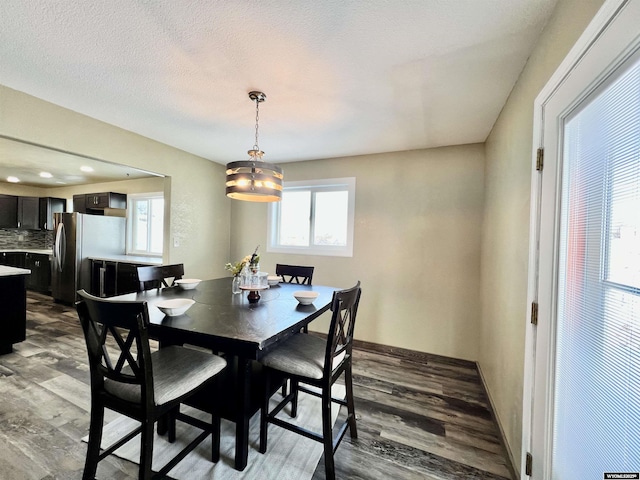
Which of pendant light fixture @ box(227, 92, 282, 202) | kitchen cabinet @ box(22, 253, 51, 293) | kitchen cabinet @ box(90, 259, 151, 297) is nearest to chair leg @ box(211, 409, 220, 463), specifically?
pendant light fixture @ box(227, 92, 282, 202)

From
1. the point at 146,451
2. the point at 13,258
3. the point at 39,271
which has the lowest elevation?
the point at 146,451

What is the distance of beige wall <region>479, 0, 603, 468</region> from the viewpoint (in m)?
1.21

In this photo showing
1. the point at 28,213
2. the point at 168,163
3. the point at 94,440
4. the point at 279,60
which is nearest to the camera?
the point at 94,440

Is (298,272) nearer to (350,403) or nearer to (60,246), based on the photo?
(350,403)

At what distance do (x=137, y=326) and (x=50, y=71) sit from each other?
2.03m

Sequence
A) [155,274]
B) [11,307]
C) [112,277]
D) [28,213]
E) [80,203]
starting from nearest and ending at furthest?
[155,274] → [11,307] → [112,277] → [80,203] → [28,213]

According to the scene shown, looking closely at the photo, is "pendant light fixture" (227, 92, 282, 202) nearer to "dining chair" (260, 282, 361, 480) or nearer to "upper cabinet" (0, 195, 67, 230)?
"dining chair" (260, 282, 361, 480)

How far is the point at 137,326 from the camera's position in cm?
111

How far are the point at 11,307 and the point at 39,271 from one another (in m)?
3.14

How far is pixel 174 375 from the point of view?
131 cm

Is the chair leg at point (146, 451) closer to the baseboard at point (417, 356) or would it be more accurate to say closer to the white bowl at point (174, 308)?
the white bowl at point (174, 308)

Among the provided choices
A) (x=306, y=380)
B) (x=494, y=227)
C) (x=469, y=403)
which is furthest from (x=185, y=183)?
(x=469, y=403)

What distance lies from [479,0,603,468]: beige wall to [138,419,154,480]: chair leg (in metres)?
1.91

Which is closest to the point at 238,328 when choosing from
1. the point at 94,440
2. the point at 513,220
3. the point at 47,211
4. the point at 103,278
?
the point at 94,440
